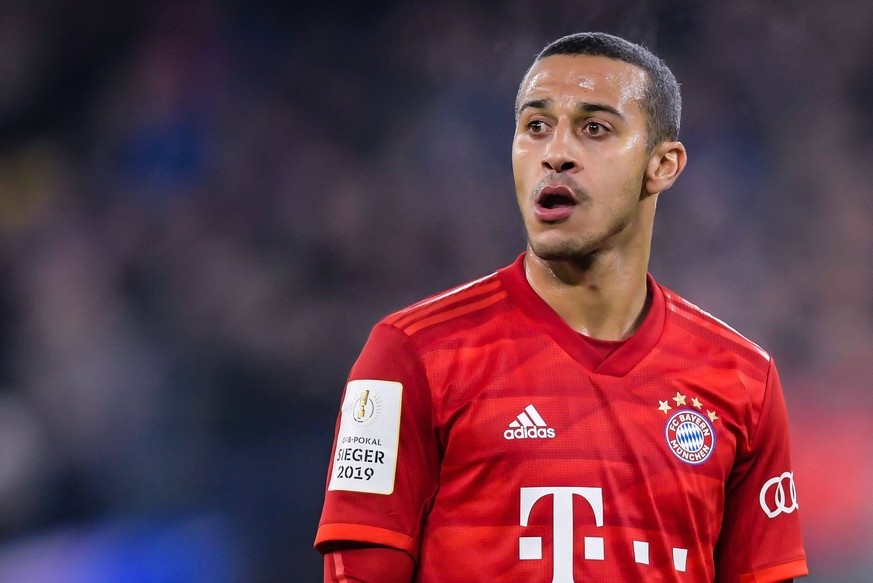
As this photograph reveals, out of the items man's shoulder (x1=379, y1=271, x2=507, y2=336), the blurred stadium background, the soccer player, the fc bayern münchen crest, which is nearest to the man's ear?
the soccer player

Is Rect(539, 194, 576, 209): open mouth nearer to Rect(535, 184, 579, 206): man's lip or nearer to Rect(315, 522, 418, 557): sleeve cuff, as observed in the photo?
Rect(535, 184, 579, 206): man's lip

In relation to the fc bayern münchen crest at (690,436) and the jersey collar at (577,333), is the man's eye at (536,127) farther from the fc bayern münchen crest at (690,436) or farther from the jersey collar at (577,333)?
the fc bayern münchen crest at (690,436)

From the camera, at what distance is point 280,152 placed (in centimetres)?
450

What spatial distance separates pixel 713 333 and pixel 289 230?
8.14ft

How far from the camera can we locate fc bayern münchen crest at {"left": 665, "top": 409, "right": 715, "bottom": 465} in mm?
2090

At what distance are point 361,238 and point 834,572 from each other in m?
2.34

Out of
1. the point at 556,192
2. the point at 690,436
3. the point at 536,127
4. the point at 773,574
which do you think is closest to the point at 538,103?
the point at 536,127

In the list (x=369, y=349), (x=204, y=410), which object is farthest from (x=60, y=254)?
(x=369, y=349)

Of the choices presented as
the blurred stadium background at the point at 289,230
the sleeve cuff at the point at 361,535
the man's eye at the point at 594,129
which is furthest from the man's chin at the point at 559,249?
the blurred stadium background at the point at 289,230

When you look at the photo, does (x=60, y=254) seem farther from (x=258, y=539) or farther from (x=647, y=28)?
(x=647, y=28)

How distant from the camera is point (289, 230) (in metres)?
4.44

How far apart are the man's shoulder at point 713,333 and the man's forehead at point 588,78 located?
49 cm

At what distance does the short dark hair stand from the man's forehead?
0.02 metres

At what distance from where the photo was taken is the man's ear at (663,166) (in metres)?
2.27
